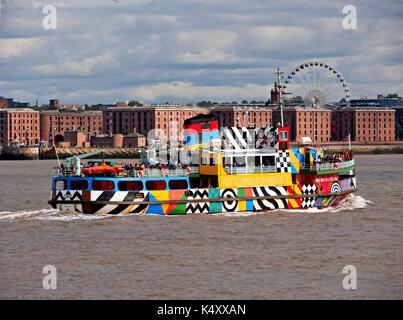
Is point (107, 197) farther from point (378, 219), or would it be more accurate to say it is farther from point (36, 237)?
point (378, 219)

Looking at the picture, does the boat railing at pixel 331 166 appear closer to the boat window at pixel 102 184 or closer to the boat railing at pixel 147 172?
the boat railing at pixel 147 172

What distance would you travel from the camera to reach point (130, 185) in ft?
176

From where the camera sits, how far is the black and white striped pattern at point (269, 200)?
56281mm

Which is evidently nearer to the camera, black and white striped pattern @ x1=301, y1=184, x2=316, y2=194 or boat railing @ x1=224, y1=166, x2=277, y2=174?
boat railing @ x1=224, y1=166, x2=277, y2=174

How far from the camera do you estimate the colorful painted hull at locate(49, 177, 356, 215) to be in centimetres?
5350

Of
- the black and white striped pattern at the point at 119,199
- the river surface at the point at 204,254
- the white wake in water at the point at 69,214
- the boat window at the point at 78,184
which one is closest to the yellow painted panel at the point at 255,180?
the white wake in water at the point at 69,214

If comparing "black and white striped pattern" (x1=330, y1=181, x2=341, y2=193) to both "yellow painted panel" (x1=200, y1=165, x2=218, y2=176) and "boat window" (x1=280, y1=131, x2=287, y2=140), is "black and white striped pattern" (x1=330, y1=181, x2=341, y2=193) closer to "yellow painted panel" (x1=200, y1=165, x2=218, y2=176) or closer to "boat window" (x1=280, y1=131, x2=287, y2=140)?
"boat window" (x1=280, y1=131, x2=287, y2=140)

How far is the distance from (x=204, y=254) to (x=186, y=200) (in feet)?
37.4

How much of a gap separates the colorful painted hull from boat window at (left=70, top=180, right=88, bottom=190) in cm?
22

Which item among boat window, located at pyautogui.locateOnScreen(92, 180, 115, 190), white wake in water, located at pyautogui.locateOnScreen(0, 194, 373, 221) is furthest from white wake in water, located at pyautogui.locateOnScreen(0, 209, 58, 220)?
boat window, located at pyautogui.locateOnScreen(92, 180, 115, 190)

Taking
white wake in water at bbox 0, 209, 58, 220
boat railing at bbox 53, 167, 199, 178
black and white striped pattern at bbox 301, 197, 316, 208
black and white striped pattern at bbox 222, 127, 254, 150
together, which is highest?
black and white striped pattern at bbox 222, 127, 254, 150

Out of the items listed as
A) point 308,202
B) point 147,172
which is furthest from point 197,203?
point 308,202

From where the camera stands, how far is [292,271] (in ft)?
128
